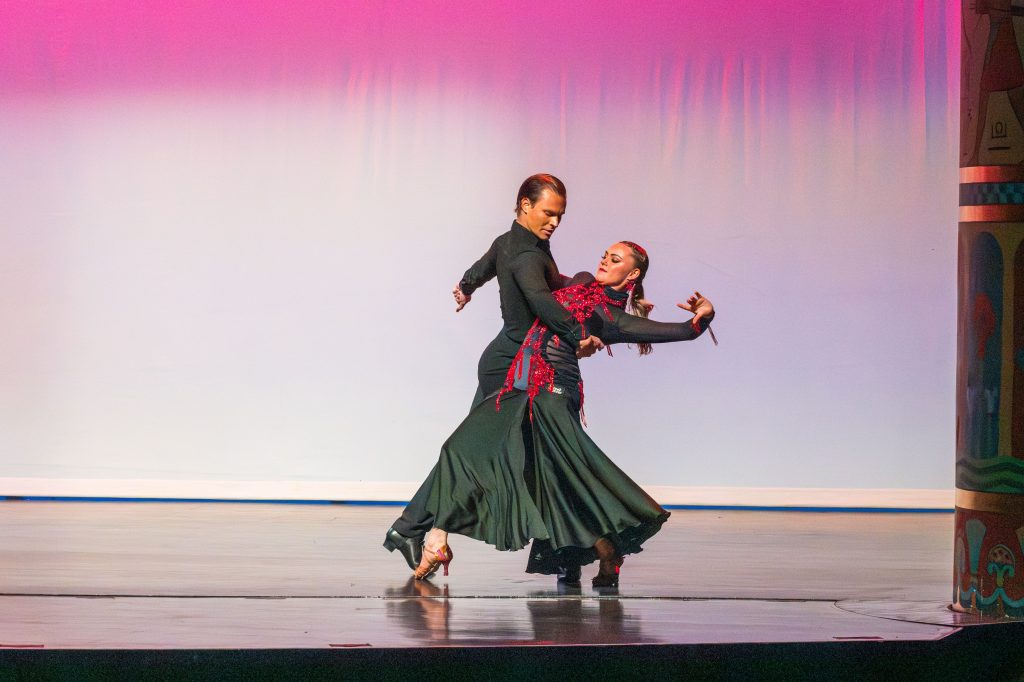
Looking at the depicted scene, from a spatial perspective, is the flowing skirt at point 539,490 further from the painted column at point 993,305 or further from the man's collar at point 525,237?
the painted column at point 993,305

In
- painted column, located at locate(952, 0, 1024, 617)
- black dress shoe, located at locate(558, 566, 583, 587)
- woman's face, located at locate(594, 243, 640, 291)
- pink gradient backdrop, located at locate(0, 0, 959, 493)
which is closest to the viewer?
painted column, located at locate(952, 0, 1024, 617)

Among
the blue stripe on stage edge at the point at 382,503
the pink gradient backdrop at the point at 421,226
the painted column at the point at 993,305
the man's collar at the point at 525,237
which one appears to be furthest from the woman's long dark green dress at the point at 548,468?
the blue stripe on stage edge at the point at 382,503

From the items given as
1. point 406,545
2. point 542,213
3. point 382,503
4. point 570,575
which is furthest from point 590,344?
point 382,503

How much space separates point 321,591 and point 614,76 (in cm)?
389

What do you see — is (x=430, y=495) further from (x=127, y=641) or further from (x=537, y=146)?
(x=537, y=146)

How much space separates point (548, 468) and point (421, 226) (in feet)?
10.1

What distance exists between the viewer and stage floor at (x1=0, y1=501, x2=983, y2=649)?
325 centimetres

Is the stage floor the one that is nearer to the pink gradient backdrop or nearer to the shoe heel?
the shoe heel

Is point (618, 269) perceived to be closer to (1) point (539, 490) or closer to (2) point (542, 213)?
(2) point (542, 213)

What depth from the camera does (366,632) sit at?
10.7 feet

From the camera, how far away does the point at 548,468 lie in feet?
14.2

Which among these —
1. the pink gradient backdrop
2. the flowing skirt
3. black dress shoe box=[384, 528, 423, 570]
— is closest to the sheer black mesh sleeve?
the flowing skirt

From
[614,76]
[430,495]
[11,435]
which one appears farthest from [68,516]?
[614,76]

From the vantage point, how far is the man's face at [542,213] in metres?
4.41
